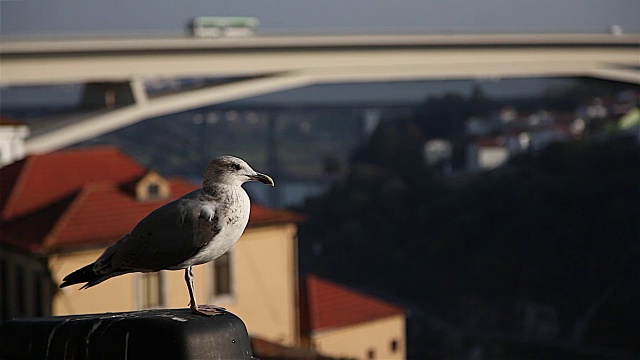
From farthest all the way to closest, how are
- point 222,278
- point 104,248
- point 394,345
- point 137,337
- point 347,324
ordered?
point 394,345
point 347,324
point 222,278
point 104,248
point 137,337

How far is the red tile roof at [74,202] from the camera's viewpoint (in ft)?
48.8

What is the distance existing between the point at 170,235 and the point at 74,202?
13241 millimetres

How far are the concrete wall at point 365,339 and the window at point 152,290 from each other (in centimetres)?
549

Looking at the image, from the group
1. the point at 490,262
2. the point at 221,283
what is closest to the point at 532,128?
the point at 490,262

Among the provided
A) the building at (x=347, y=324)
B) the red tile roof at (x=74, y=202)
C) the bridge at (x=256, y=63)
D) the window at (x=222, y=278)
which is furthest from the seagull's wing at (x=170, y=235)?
the bridge at (x=256, y=63)

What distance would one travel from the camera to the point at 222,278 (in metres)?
16.2

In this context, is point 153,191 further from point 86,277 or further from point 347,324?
point 86,277

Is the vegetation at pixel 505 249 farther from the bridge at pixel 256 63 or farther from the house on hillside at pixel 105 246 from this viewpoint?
the house on hillside at pixel 105 246

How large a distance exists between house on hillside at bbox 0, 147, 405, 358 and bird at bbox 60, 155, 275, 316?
11388 millimetres

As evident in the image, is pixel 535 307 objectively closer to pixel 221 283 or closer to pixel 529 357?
pixel 529 357

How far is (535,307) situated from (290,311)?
2875cm

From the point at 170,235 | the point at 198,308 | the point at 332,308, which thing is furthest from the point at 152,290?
the point at 198,308

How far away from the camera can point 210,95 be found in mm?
28562

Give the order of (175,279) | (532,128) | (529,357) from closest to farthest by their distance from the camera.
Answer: (175,279) < (529,357) < (532,128)
